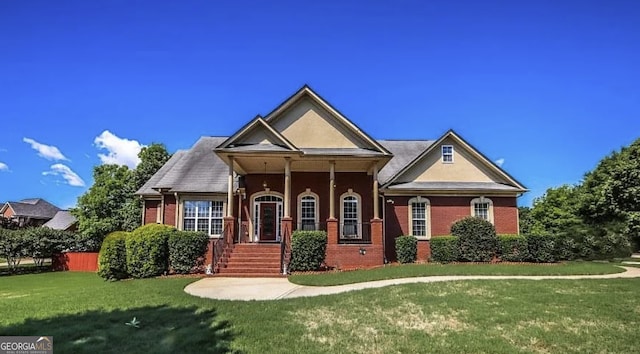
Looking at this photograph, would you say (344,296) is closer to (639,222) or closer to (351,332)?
(351,332)

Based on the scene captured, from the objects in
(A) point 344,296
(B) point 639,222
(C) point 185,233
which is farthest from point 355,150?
(B) point 639,222

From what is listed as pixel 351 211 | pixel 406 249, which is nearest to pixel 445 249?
pixel 406 249

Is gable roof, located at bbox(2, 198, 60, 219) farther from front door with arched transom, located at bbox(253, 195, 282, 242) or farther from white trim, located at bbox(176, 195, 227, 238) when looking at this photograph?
front door with arched transom, located at bbox(253, 195, 282, 242)

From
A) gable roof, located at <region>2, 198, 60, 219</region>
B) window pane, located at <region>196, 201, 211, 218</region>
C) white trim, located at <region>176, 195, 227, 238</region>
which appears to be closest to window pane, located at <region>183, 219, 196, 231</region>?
white trim, located at <region>176, 195, 227, 238</region>

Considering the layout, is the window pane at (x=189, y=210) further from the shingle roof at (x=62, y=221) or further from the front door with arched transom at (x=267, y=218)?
the shingle roof at (x=62, y=221)

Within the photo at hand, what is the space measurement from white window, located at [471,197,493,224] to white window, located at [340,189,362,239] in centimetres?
566

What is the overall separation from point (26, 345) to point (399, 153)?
68.7 ft

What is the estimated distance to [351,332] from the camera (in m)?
7.14

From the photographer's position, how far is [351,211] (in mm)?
21094

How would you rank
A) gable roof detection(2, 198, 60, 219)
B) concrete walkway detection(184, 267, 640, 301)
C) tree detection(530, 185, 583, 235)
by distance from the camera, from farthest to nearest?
gable roof detection(2, 198, 60, 219) → tree detection(530, 185, 583, 235) → concrete walkway detection(184, 267, 640, 301)

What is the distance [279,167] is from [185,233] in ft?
19.1

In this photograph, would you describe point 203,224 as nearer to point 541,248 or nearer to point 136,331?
point 136,331

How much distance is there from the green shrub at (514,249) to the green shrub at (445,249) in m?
2.02

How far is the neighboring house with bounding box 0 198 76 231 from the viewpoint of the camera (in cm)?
4975
